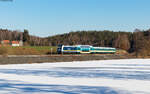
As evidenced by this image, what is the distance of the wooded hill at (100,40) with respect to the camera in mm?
70956

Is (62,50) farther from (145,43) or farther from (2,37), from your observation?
(2,37)

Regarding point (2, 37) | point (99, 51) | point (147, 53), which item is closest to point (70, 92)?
point (99, 51)

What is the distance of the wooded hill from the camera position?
70956 mm

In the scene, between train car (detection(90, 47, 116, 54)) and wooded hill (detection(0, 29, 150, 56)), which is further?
wooded hill (detection(0, 29, 150, 56))

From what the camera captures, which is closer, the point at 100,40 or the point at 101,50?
the point at 101,50

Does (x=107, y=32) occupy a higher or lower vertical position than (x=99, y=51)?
higher

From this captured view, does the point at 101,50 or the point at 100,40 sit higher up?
the point at 100,40

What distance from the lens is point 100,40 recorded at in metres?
155

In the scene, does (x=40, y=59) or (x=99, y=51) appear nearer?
(x=40, y=59)

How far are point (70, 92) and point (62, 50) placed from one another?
44399mm

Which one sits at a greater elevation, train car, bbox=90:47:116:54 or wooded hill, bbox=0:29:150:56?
wooded hill, bbox=0:29:150:56

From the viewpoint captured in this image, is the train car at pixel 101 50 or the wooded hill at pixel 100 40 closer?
the train car at pixel 101 50

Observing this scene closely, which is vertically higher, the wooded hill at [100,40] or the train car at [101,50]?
the wooded hill at [100,40]

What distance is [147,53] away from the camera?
6316 centimetres
